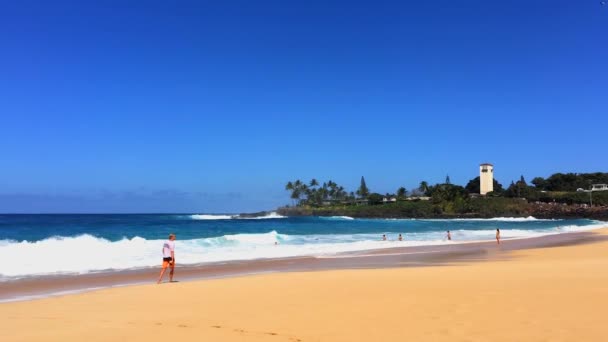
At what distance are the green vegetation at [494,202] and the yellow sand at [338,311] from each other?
111599 mm

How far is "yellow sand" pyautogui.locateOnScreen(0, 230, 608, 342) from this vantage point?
7020 mm

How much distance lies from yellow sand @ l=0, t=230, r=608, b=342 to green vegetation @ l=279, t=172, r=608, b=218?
111599 millimetres

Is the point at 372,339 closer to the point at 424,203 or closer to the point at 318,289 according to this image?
the point at 318,289

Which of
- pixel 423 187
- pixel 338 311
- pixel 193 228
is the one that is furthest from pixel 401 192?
pixel 338 311

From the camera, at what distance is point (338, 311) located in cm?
871

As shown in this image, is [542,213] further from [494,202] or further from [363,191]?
[363,191]

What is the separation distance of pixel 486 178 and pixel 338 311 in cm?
15758

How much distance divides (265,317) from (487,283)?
6107 mm

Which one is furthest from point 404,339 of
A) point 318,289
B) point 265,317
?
point 318,289

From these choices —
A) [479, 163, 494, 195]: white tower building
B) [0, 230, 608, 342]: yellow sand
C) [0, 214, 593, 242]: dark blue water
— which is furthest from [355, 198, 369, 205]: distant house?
[0, 230, 608, 342]: yellow sand

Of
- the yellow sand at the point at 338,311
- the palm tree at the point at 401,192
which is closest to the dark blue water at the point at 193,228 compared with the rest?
the yellow sand at the point at 338,311

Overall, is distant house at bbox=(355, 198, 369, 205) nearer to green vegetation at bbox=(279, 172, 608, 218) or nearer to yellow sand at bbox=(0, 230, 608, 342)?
green vegetation at bbox=(279, 172, 608, 218)

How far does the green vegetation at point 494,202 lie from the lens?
11688cm

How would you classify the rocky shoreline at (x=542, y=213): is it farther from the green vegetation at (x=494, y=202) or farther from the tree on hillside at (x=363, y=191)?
the tree on hillside at (x=363, y=191)
